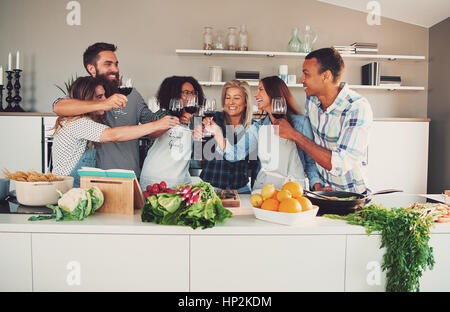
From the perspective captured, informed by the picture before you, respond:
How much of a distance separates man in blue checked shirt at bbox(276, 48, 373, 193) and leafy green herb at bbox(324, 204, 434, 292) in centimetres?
71

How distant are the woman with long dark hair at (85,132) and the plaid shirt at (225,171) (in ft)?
1.80

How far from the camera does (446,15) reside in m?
4.40

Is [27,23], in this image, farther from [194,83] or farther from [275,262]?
[275,262]

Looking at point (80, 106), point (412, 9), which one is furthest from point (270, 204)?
point (412, 9)

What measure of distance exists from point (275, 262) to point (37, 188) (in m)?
1.08

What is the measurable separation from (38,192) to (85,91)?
3.00 feet

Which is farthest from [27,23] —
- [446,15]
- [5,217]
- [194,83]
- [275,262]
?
[446,15]

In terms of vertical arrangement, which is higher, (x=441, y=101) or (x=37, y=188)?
(x=441, y=101)

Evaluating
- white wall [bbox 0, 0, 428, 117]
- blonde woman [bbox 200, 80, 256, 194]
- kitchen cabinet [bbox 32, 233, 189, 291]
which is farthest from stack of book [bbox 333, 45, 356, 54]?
kitchen cabinet [bbox 32, 233, 189, 291]

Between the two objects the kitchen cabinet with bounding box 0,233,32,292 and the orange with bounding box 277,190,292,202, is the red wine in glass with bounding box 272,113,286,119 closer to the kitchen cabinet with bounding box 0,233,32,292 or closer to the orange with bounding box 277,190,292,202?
the orange with bounding box 277,190,292,202

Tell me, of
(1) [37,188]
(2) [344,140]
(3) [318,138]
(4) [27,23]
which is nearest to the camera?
(1) [37,188]

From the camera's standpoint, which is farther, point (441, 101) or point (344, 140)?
point (441, 101)

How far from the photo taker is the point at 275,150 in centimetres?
248
